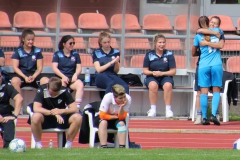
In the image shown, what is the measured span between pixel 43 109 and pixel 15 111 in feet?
1.36

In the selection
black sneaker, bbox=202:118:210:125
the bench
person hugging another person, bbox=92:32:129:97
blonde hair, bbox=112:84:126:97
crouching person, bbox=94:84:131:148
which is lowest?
black sneaker, bbox=202:118:210:125

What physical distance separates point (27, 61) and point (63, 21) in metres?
1.76

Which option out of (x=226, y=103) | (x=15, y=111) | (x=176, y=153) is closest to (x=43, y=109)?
(x=15, y=111)

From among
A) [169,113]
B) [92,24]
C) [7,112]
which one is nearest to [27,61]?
[92,24]

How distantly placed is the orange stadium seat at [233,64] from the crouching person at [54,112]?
530cm

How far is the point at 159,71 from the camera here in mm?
14406

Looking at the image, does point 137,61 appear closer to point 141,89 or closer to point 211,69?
point 141,89

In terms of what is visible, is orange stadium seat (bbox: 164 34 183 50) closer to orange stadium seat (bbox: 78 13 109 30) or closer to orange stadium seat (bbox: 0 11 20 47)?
orange stadium seat (bbox: 78 13 109 30)

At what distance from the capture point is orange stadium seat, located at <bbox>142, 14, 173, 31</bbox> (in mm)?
15884

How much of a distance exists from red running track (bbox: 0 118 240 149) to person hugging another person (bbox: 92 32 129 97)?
865mm

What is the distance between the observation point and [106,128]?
35.0 ft

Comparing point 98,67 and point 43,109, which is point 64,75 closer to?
point 98,67

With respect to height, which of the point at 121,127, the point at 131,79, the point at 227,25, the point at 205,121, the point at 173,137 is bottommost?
the point at 173,137

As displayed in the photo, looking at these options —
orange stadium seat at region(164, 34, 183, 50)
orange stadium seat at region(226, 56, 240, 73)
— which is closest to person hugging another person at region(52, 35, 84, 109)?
orange stadium seat at region(164, 34, 183, 50)
